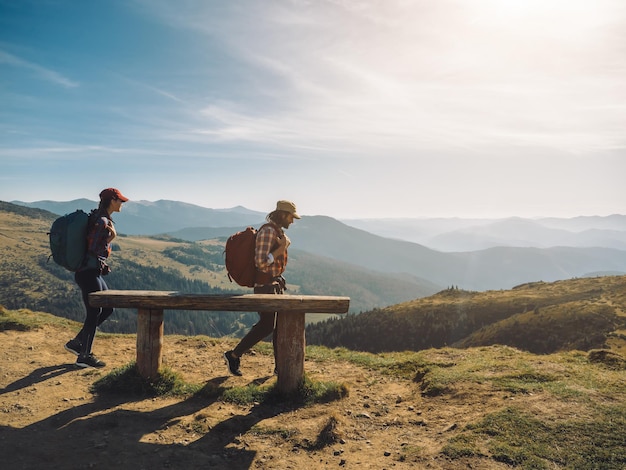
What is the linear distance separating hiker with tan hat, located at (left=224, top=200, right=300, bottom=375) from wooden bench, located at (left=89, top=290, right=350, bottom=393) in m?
0.63

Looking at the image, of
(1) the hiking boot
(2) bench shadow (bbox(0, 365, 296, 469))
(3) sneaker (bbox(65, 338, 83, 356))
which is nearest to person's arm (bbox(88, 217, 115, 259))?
(3) sneaker (bbox(65, 338, 83, 356))

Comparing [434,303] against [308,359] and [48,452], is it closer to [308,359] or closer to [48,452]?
[308,359]

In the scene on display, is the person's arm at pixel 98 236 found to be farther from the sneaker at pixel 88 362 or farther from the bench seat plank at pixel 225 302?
the sneaker at pixel 88 362

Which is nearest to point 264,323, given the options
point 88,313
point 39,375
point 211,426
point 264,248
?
point 264,248

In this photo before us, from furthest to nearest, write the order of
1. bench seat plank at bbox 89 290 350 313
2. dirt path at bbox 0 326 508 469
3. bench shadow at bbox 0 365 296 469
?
1. bench seat plank at bbox 89 290 350 313
2. dirt path at bbox 0 326 508 469
3. bench shadow at bbox 0 365 296 469

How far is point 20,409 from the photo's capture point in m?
7.30

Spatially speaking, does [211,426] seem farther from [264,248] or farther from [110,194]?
[110,194]

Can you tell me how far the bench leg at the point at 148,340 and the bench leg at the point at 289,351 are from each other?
2646 mm

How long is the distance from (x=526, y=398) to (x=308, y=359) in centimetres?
610

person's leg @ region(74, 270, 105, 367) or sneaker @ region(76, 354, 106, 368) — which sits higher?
person's leg @ region(74, 270, 105, 367)

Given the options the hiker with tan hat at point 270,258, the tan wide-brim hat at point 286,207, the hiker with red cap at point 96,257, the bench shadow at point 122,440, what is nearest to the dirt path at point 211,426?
the bench shadow at point 122,440

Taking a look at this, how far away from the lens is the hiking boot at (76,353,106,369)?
31.6 feet

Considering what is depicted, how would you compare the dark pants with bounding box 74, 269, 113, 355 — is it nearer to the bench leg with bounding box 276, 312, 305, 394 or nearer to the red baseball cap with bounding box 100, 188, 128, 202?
the red baseball cap with bounding box 100, 188, 128, 202

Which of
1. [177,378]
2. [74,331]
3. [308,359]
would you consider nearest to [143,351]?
[177,378]
